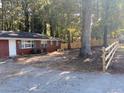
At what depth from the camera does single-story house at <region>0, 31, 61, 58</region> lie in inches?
1065

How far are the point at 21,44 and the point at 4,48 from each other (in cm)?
308

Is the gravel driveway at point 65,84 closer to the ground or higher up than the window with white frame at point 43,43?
closer to the ground

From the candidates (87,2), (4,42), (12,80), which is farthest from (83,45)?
(12,80)

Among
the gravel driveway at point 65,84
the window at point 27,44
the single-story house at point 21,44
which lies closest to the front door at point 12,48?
the single-story house at point 21,44

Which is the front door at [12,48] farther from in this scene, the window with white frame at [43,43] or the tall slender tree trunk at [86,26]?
the tall slender tree trunk at [86,26]

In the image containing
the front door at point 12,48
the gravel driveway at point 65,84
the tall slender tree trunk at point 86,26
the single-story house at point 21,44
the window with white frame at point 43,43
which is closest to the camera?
the gravel driveway at point 65,84

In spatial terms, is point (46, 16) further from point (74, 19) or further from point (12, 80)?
point (12, 80)

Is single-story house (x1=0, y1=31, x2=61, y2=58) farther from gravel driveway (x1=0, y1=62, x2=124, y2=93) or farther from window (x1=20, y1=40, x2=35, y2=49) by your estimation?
gravel driveway (x1=0, y1=62, x2=124, y2=93)

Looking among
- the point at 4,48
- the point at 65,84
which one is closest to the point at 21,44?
the point at 4,48

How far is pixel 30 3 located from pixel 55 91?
3488cm

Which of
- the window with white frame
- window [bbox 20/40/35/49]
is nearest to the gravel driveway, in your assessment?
window [bbox 20/40/35/49]

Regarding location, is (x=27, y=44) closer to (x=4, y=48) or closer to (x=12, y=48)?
(x=12, y=48)

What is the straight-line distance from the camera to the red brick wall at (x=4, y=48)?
26702 millimetres

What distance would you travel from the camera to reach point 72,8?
3556cm
